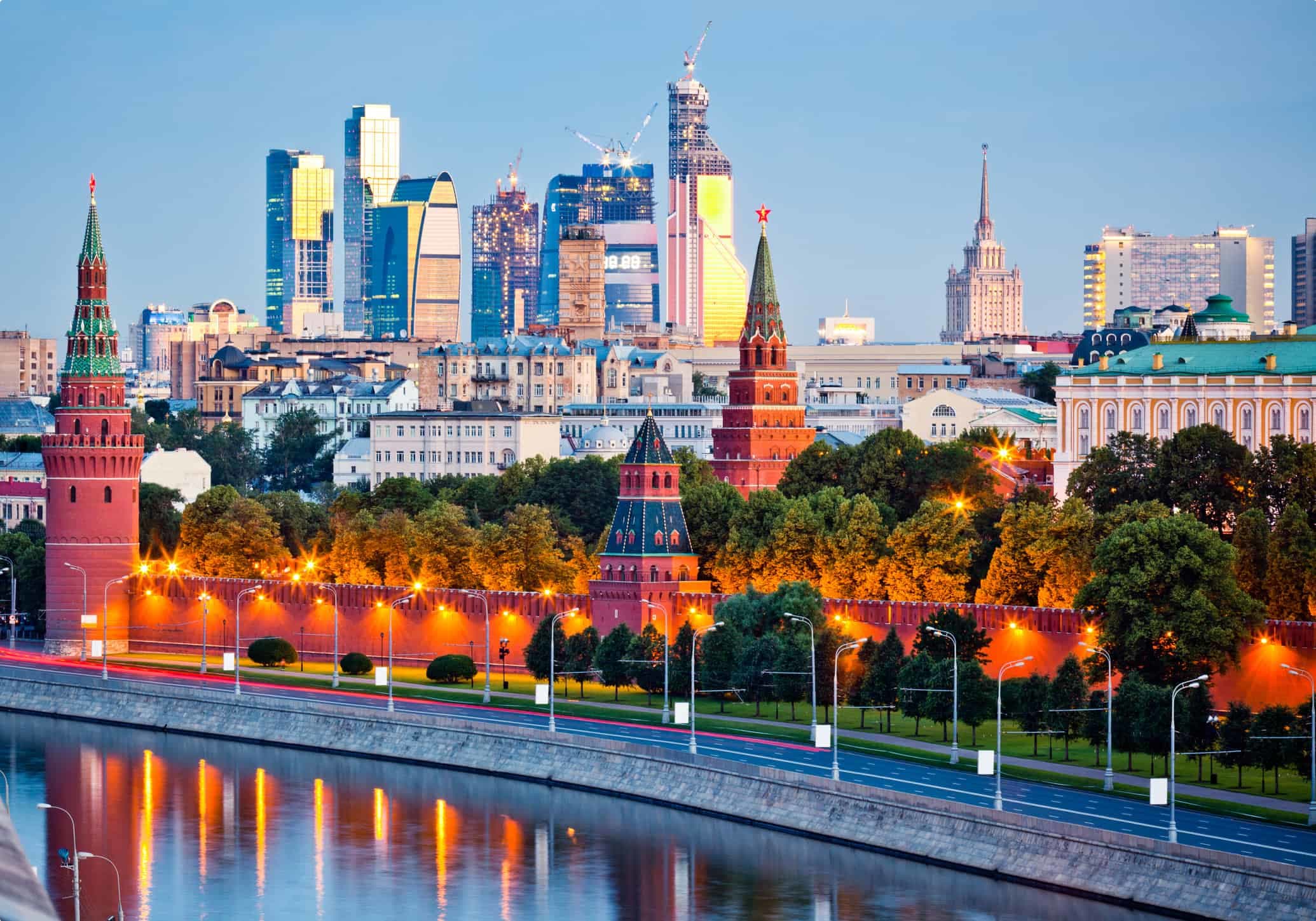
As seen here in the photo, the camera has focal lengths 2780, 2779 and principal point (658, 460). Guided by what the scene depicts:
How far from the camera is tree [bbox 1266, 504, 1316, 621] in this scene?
10284 centimetres

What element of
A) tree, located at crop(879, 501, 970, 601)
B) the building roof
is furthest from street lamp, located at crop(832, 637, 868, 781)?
the building roof

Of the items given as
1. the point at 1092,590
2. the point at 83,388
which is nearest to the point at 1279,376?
the point at 1092,590

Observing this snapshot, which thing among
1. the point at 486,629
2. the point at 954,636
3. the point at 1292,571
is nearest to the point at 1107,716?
the point at 954,636

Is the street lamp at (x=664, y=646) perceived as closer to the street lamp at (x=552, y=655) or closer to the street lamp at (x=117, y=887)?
the street lamp at (x=552, y=655)

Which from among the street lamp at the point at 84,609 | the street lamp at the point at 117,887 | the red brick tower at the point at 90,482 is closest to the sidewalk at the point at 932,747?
the street lamp at the point at 84,609

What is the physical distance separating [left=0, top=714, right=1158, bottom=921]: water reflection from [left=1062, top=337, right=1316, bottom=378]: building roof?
63.5m

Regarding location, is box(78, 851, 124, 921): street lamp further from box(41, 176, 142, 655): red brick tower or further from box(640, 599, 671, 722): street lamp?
box(41, 176, 142, 655): red brick tower

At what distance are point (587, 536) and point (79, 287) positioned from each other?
36.1 m

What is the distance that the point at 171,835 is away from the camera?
297 ft

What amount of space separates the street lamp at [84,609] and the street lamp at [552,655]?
24.1 m

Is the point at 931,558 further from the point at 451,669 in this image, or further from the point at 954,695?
the point at 954,695

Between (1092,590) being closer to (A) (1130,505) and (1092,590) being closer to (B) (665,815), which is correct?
(A) (1130,505)

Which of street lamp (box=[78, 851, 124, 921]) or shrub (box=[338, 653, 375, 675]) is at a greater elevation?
shrub (box=[338, 653, 375, 675])

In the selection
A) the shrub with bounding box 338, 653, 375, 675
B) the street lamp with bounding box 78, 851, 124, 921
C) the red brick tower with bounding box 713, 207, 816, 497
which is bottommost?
the street lamp with bounding box 78, 851, 124, 921
